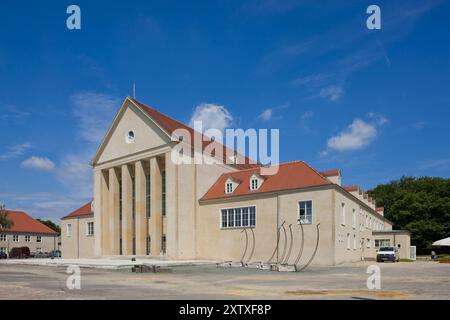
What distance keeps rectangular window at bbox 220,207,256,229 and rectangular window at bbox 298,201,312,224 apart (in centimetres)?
525

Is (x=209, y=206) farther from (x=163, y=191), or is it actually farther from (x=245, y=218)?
(x=163, y=191)

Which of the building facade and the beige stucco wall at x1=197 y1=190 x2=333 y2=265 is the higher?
the beige stucco wall at x1=197 y1=190 x2=333 y2=265

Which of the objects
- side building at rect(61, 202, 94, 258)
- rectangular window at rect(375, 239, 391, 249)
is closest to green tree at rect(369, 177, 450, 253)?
rectangular window at rect(375, 239, 391, 249)

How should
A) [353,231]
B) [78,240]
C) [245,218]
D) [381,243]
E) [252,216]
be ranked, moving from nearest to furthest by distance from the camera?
[252,216] < [353,231] < [245,218] < [381,243] < [78,240]

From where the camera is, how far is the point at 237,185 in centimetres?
4731

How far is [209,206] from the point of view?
48.0m

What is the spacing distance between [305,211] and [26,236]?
71.7m

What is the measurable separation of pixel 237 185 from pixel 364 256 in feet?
51.8

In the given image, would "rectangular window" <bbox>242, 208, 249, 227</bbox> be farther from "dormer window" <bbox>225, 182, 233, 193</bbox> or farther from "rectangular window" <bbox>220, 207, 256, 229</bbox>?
"dormer window" <bbox>225, 182, 233, 193</bbox>

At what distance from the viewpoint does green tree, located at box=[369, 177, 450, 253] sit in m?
76.8

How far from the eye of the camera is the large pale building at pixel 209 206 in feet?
131

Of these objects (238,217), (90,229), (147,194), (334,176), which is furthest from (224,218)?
(90,229)
